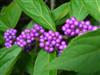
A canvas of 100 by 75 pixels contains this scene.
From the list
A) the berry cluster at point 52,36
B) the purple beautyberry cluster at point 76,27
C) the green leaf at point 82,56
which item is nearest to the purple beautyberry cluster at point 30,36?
the berry cluster at point 52,36

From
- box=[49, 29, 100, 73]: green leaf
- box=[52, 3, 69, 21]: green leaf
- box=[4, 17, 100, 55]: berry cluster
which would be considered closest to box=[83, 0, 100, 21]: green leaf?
box=[4, 17, 100, 55]: berry cluster

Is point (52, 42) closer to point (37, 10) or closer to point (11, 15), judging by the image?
point (37, 10)

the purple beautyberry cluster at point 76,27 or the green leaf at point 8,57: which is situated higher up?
the purple beautyberry cluster at point 76,27

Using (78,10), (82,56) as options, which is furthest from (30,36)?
(82,56)

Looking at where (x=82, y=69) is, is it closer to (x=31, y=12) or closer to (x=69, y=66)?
(x=69, y=66)

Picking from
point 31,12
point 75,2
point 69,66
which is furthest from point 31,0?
point 69,66

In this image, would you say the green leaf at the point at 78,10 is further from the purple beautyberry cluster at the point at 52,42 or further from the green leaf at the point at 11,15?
the green leaf at the point at 11,15
